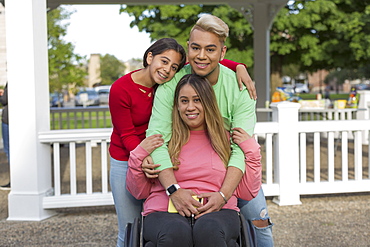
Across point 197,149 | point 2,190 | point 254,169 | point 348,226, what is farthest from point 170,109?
point 2,190

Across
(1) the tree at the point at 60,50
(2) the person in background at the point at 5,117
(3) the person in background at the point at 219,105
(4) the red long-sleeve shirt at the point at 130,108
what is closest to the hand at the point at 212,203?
(3) the person in background at the point at 219,105

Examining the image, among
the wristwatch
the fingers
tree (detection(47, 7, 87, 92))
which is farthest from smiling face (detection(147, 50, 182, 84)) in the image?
tree (detection(47, 7, 87, 92))

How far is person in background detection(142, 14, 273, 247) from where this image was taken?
247 centimetres

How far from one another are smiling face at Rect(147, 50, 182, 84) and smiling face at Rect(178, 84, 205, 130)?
0.53ft

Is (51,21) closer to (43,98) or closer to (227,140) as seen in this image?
(43,98)

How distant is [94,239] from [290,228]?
182 cm

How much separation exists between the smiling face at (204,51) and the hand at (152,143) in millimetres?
394

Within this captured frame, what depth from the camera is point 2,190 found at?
6.82 metres

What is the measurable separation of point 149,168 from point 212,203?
37cm

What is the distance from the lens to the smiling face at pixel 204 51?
2541mm

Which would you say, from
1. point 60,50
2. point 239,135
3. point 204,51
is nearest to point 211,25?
point 204,51

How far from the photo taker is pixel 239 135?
2.57m

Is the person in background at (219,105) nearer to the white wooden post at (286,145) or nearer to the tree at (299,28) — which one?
the white wooden post at (286,145)

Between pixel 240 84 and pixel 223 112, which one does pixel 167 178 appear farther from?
pixel 240 84
